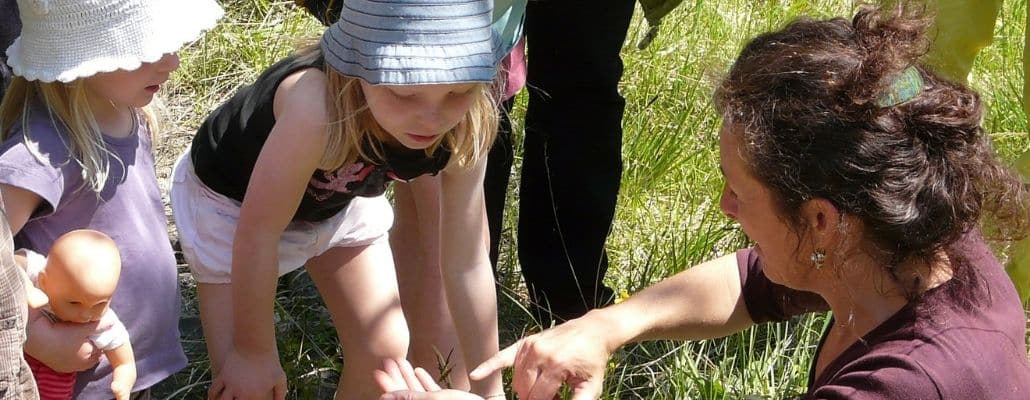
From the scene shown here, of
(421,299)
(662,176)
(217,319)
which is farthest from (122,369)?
(662,176)

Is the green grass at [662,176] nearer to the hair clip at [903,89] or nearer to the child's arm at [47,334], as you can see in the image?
the hair clip at [903,89]

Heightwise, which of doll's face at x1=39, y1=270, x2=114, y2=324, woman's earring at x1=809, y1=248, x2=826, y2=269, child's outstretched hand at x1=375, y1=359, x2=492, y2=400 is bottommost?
child's outstretched hand at x1=375, y1=359, x2=492, y2=400

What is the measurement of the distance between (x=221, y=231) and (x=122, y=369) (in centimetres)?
47

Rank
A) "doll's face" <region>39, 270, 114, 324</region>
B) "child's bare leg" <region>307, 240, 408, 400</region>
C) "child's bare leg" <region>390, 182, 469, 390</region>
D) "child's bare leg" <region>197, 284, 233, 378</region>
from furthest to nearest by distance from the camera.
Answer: "child's bare leg" <region>390, 182, 469, 390</region>
"child's bare leg" <region>307, 240, 408, 400</region>
"child's bare leg" <region>197, 284, 233, 378</region>
"doll's face" <region>39, 270, 114, 324</region>

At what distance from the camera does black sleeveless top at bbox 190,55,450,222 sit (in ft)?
7.93

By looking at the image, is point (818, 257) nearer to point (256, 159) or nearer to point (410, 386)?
point (410, 386)

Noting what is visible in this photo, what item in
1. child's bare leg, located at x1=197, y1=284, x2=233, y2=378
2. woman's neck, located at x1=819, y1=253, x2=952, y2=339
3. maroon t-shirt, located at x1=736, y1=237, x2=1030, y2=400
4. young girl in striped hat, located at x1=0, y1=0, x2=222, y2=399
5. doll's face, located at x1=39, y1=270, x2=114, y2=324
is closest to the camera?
maroon t-shirt, located at x1=736, y1=237, x2=1030, y2=400

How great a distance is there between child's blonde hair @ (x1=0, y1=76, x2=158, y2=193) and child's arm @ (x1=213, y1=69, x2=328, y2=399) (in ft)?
0.86

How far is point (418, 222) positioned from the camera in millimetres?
2885

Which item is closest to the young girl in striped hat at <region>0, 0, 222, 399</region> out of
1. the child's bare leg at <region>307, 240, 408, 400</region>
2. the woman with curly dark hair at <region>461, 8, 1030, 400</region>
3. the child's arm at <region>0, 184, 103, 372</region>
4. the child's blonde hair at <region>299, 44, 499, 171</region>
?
the child's arm at <region>0, 184, 103, 372</region>

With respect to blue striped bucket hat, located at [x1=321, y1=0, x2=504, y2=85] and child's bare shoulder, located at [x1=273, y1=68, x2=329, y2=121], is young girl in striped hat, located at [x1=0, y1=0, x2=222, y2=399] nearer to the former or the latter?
child's bare shoulder, located at [x1=273, y1=68, x2=329, y2=121]

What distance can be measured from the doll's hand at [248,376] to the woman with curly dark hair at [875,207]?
1.78ft

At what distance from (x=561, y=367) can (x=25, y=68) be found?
1.02 metres

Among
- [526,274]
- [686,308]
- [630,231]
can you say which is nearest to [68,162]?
[686,308]
